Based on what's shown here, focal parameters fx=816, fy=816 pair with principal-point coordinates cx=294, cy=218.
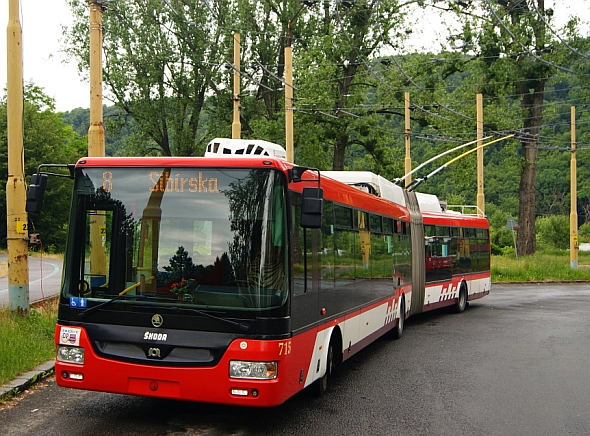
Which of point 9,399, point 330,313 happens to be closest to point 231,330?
point 330,313

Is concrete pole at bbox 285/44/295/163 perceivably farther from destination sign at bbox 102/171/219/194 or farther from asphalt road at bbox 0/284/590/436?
destination sign at bbox 102/171/219/194

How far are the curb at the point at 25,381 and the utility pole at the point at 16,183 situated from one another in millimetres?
2196

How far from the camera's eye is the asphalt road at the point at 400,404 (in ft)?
25.2

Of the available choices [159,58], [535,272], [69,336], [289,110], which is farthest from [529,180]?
[69,336]

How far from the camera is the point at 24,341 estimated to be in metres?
10.8

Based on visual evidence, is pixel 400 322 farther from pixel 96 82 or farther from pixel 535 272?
pixel 535 272

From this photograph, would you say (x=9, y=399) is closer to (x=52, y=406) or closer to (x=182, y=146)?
(x=52, y=406)

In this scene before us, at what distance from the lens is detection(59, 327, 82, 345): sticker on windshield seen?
24.6 feet

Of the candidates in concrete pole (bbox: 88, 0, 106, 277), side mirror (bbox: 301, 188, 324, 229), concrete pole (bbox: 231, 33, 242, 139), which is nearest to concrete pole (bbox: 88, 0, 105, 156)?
concrete pole (bbox: 88, 0, 106, 277)

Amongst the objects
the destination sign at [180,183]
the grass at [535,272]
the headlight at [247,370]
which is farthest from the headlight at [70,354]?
the grass at [535,272]

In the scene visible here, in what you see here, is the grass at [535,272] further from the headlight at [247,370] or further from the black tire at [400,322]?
the headlight at [247,370]

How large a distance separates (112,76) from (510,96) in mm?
22870

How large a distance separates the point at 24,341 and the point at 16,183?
257 centimetres

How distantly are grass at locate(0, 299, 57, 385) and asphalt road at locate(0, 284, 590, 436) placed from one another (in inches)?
20.4
